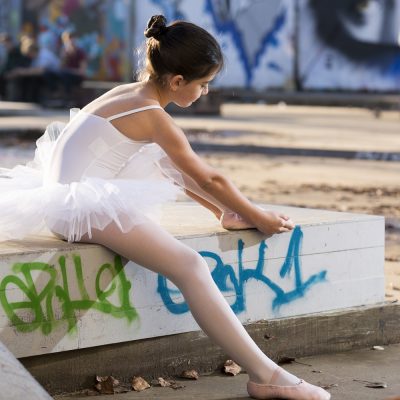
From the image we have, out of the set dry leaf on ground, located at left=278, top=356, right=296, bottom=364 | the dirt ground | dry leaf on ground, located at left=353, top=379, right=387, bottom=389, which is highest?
the dirt ground

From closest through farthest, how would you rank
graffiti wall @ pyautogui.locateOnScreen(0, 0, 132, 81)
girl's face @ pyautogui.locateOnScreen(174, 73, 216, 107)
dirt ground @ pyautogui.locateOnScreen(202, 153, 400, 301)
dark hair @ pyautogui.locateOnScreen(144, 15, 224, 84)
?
dark hair @ pyautogui.locateOnScreen(144, 15, 224, 84) → girl's face @ pyautogui.locateOnScreen(174, 73, 216, 107) → dirt ground @ pyautogui.locateOnScreen(202, 153, 400, 301) → graffiti wall @ pyautogui.locateOnScreen(0, 0, 132, 81)

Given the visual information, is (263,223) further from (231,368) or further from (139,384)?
(139,384)

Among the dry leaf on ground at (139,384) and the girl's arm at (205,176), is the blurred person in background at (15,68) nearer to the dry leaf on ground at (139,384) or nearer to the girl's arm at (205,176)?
the girl's arm at (205,176)

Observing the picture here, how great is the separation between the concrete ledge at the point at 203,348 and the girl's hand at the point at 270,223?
1.41 feet

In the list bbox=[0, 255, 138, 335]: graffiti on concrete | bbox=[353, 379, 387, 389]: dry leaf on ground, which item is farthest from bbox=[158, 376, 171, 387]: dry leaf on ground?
bbox=[353, 379, 387, 389]: dry leaf on ground

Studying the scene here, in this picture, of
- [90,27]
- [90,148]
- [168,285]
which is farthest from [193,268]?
[90,27]

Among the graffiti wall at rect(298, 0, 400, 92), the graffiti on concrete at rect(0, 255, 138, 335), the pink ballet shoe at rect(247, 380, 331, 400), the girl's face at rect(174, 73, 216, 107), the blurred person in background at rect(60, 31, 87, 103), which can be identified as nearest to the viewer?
the graffiti on concrete at rect(0, 255, 138, 335)

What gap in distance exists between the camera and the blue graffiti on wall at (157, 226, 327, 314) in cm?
460

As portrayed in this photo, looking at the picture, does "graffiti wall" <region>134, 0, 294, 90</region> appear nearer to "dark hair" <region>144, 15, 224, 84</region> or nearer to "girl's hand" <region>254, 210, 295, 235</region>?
"girl's hand" <region>254, 210, 295, 235</region>

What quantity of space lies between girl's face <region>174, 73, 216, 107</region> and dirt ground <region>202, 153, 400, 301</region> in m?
2.70

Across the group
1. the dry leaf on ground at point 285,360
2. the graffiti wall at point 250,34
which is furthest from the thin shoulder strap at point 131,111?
the graffiti wall at point 250,34

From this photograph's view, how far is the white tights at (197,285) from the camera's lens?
4254 mm

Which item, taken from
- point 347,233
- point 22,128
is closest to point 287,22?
point 22,128

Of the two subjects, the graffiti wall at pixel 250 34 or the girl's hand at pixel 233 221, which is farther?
the graffiti wall at pixel 250 34
